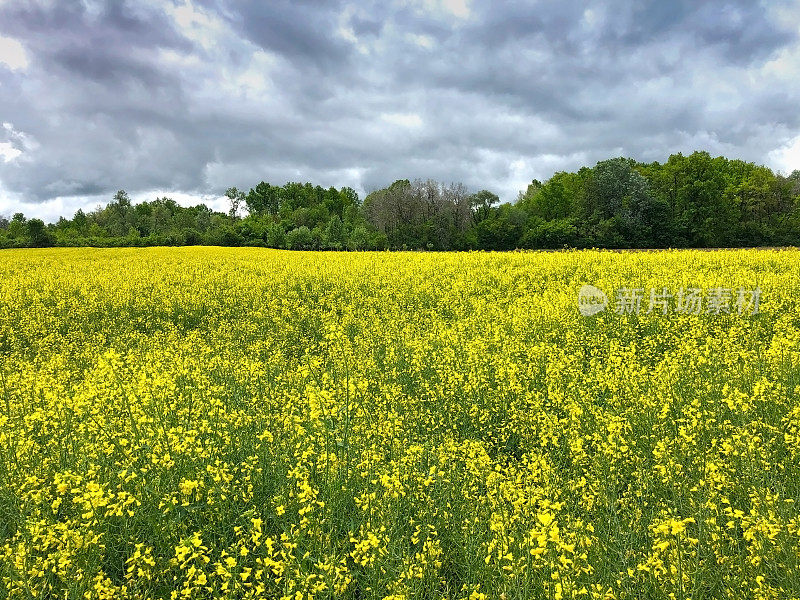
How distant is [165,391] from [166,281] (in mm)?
11877

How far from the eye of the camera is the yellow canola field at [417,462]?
2.81 m

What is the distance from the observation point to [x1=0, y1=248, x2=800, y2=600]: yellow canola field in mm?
2807

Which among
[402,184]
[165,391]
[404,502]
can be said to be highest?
[402,184]

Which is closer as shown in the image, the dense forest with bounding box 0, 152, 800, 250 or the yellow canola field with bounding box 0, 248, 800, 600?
the yellow canola field with bounding box 0, 248, 800, 600

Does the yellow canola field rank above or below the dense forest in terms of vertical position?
below

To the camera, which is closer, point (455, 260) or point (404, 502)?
point (404, 502)

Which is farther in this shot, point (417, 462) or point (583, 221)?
point (583, 221)

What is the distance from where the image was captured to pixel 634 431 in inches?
195

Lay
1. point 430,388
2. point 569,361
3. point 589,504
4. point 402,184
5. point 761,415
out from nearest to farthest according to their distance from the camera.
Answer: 1. point 589,504
2. point 761,415
3. point 430,388
4. point 569,361
5. point 402,184

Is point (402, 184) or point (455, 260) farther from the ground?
point (402, 184)

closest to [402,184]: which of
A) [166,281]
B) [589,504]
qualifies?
[166,281]

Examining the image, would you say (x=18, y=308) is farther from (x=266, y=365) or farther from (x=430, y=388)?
(x=430, y=388)

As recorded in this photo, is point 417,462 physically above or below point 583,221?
below

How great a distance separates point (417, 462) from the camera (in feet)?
13.7
